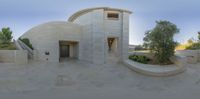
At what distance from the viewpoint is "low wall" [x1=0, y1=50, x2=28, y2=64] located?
54.4 ft

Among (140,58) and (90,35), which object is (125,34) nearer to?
(140,58)

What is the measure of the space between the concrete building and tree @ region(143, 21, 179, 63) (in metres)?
3.09

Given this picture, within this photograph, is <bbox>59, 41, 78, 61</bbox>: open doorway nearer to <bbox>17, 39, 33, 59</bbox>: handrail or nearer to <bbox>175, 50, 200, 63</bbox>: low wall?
<bbox>17, 39, 33, 59</bbox>: handrail

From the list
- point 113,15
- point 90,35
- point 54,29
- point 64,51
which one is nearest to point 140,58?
point 113,15

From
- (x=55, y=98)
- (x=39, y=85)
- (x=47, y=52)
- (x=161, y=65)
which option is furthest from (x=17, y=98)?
(x=161, y=65)

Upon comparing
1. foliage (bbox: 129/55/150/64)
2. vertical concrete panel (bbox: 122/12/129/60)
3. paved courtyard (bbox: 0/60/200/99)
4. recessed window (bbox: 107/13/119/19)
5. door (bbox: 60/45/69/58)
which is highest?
recessed window (bbox: 107/13/119/19)

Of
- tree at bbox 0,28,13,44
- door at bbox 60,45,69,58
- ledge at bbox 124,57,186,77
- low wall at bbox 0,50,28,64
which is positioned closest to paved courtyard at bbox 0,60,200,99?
ledge at bbox 124,57,186,77

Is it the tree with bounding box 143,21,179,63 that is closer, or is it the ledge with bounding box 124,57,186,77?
the ledge with bounding box 124,57,186,77

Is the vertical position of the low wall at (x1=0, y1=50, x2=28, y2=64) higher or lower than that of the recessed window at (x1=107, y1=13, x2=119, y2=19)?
lower

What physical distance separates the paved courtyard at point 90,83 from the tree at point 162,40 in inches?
97.7

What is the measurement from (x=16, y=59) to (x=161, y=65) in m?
12.7

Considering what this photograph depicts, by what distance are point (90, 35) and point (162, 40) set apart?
700cm

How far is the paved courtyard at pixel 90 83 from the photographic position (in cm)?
944

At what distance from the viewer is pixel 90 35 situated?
19.8 meters
